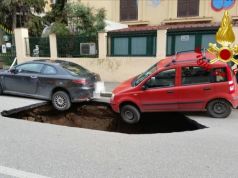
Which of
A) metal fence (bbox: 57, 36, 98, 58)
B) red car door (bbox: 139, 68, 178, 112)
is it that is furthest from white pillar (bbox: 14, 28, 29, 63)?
red car door (bbox: 139, 68, 178, 112)

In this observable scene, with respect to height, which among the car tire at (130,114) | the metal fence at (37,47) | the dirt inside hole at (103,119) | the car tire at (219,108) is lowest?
the dirt inside hole at (103,119)

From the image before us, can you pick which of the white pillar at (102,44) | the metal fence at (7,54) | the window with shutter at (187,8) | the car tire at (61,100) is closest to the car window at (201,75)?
the car tire at (61,100)

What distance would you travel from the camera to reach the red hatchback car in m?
6.75

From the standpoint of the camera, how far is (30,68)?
29.9 feet

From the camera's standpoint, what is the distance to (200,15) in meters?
19.0

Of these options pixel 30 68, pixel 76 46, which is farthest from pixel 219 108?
pixel 76 46

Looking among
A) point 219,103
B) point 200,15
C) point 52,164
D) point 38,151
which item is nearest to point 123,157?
point 52,164

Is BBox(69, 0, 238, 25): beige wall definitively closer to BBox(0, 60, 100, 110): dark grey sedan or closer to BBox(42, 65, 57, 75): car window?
BBox(0, 60, 100, 110): dark grey sedan

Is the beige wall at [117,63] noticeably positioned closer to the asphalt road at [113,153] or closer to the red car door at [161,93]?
the red car door at [161,93]

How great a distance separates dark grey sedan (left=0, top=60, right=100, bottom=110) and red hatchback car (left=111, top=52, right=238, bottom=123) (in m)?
1.60

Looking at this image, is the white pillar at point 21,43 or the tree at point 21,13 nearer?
the white pillar at point 21,43

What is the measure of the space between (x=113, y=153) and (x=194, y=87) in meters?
3.32

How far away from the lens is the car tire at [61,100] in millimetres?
8320

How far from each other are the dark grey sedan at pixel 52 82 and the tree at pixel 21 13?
16.3 m
